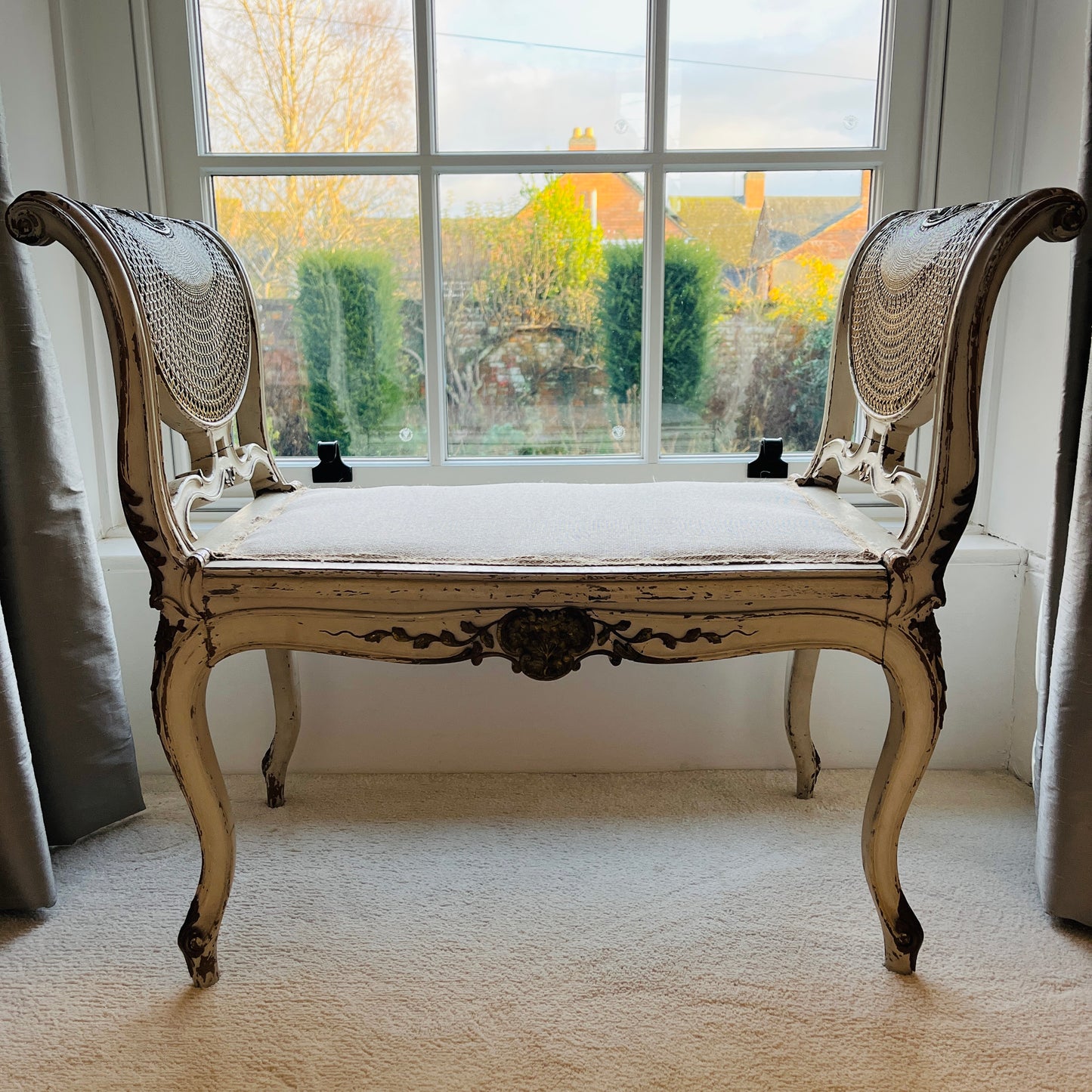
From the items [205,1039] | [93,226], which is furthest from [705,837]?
[93,226]

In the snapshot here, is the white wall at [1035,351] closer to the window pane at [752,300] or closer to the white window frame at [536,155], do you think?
the white window frame at [536,155]

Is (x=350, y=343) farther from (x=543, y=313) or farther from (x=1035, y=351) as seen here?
(x=1035, y=351)

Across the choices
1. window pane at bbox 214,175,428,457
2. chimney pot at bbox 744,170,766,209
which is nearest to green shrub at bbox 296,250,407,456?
window pane at bbox 214,175,428,457

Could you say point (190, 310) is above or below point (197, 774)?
above

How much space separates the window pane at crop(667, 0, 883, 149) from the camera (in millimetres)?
1654

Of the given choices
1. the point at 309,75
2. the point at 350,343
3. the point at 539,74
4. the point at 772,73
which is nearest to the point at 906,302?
the point at 772,73

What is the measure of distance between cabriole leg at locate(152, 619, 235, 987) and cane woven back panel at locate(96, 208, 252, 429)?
0.92 ft

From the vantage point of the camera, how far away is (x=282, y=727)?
1549 mm

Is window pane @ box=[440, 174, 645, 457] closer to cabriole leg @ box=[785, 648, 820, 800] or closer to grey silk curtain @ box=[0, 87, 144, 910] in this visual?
cabriole leg @ box=[785, 648, 820, 800]

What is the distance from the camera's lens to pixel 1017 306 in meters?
1.62

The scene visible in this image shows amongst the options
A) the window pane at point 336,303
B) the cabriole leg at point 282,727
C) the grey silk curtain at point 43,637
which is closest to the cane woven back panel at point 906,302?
the window pane at point 336,303

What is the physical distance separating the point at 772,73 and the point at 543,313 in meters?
0.56

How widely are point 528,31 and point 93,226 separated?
98 cm

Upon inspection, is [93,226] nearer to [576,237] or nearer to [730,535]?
[730,535]
